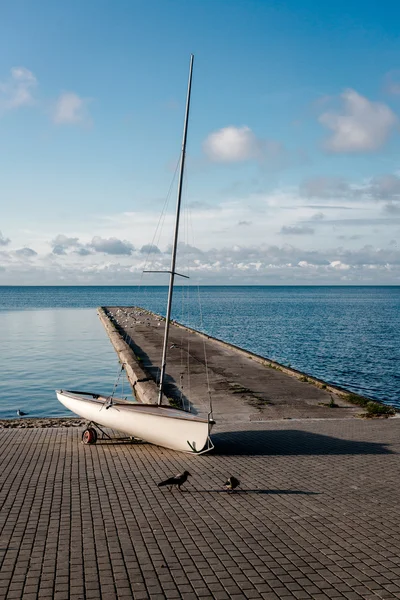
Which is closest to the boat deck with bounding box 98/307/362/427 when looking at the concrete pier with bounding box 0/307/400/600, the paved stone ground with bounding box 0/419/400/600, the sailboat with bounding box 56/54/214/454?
the concrete pier with bounding box 0/307/400/600

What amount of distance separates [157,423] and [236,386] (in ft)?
36.7

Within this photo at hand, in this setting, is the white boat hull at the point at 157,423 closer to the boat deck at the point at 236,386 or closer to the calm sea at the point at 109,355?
the boat deck at the point at 236,386

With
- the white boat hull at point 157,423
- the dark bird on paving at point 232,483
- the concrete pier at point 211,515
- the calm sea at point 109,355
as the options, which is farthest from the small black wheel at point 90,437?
the calm sea at point 109,355

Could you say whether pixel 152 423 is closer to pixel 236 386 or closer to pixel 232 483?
pixel 232 483

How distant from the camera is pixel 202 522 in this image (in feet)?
32.9

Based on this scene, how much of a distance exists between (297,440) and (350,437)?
1582mm

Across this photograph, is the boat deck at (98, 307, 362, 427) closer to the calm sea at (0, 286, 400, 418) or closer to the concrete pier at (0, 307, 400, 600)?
the concrete pier at (0, 307, 400, 600)

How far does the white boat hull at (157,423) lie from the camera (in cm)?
1421

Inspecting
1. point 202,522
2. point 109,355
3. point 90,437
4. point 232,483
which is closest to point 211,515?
point 202,522

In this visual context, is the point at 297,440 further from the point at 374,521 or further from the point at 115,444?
the point at 374,521

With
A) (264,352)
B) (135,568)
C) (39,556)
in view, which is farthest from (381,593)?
(264,352)

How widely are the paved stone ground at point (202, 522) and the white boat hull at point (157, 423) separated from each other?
0.32 meters

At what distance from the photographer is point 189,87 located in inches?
696

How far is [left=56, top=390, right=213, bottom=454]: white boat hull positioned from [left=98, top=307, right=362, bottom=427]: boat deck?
3796 mm
